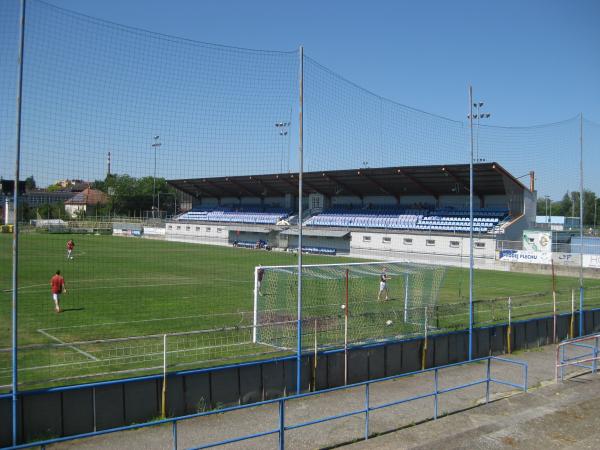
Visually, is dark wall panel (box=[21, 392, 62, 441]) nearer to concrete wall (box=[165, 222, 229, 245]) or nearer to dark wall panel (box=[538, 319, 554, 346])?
dark wall panel (box=[538, 319, 554, 346])

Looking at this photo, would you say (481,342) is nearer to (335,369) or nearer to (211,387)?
(335,369)

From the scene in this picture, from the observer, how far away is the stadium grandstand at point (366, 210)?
47.9m

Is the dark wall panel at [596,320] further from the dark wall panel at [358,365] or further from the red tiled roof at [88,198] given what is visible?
the red tiled roof at [88,198]

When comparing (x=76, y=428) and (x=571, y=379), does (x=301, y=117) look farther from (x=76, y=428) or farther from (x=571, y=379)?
(x=571, y=379)

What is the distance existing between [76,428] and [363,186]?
4904 cm

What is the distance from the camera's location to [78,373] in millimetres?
13172

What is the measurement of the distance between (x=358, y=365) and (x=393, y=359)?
1.22 meters

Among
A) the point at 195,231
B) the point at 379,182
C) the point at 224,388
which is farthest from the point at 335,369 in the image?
the point at 195,231

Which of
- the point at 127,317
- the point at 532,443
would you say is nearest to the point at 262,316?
the point at 127,317

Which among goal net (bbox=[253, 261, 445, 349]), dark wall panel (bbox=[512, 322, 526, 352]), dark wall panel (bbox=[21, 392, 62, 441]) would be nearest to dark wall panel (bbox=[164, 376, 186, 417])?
dark wall panel (bbox=[21, 392, 62, 441])

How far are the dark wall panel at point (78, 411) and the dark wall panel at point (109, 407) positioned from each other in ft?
0.41

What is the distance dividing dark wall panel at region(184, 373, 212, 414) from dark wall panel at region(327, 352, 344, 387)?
3.25 m

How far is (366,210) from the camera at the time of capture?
5922 centimetres

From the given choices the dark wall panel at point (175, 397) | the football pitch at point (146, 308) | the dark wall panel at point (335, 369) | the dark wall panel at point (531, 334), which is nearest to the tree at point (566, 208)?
the football pitch at point (146, 308)
